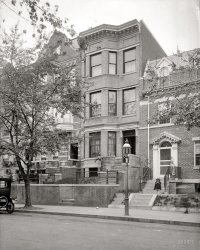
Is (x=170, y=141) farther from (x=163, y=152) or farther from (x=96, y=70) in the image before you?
(x=96, y=70)

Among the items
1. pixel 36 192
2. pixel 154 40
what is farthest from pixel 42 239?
pixel 154 40

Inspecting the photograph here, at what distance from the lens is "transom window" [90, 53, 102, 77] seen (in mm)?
28953

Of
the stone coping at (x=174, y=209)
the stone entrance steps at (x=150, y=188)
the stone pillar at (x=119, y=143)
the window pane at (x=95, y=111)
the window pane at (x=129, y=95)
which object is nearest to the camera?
the stone coping at (x=174, y=209)

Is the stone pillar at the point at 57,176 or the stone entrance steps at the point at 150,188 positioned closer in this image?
the stone entrance steps at the point at 150,188

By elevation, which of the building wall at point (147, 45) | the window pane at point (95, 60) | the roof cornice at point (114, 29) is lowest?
the window pane at point (95, 60)

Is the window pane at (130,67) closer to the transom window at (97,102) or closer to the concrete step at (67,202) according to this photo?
the transom window at (97,102)

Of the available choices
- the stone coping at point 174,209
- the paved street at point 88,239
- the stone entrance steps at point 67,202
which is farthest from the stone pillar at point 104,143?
the paved street at point 88,239

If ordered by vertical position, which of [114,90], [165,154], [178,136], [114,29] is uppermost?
[114,29]

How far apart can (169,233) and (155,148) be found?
14605 mm

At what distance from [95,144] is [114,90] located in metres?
4.36

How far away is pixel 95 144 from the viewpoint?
93.0 feet

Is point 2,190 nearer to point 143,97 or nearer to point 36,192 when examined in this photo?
point 36,192

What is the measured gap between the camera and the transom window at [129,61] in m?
28.0

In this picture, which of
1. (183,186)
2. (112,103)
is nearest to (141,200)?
(183,186)
